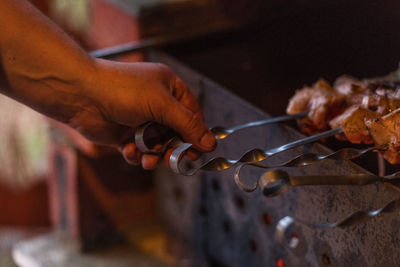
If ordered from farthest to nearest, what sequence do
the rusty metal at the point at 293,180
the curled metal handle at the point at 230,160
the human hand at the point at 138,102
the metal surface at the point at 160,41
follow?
the metal surface at the point at 160,41 < the human hand at the point at 138,102 < the curled metal handle at the point at 230,160 < the rusty metal at the point at 293,180

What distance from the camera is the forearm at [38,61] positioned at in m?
1.06

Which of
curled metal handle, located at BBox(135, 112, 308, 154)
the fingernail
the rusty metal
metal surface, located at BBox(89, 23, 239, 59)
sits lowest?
the rusty metal

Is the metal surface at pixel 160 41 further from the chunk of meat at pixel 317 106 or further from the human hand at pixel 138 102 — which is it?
the chunk of meat at pixel 317 106

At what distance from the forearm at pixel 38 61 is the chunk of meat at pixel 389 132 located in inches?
23.2

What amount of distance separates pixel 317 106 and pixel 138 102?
41 centimetres

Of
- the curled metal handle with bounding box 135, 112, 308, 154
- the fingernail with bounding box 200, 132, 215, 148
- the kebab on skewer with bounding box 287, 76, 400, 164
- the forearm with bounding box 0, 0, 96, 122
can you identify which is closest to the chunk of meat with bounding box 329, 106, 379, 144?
the kebab on skewer with bounding box 287, 76, 400, 164

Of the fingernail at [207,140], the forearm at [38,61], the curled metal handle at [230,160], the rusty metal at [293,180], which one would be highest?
the forearm at [38,61]

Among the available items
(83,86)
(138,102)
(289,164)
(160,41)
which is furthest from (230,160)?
(160,41)

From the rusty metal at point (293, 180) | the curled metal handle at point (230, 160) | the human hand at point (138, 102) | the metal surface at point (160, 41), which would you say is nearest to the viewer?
the rusty metal at point (293, 180)

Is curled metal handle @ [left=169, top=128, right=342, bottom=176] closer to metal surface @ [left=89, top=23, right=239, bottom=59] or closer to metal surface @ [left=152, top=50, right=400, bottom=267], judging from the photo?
metal surface @ [left=152, top=50, right=400, bottom=267]

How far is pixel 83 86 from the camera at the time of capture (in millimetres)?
1159

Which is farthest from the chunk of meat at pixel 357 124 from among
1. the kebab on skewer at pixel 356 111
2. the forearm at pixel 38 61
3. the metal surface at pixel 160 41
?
the metal surface at pixel 160 41

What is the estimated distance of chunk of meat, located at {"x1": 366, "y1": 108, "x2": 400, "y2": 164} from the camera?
108 centimetres

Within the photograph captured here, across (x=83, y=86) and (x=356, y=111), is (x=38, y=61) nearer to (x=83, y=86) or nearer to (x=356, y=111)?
(x=83, y=86)
